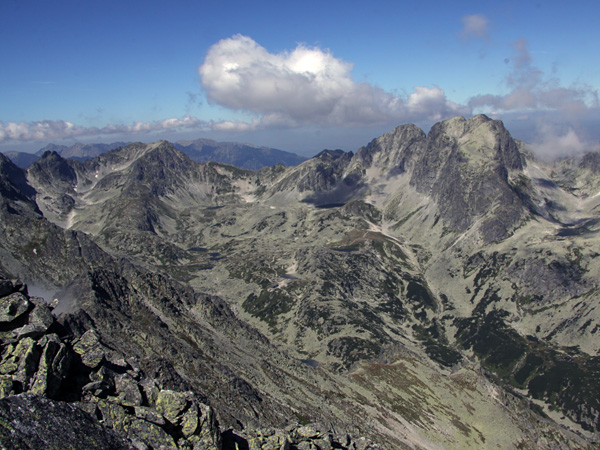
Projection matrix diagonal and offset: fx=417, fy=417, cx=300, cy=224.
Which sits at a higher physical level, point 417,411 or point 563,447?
point 417,411

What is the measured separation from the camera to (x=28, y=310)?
40.3 m

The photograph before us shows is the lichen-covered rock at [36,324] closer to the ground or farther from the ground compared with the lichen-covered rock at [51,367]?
farther from the ground

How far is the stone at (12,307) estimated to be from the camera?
3859cm

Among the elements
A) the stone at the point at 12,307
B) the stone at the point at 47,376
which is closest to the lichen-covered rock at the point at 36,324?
the stone at the point at 12,307

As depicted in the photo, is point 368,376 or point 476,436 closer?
point 476,436

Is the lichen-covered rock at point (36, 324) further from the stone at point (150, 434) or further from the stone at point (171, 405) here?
the stone at point (150, 434)

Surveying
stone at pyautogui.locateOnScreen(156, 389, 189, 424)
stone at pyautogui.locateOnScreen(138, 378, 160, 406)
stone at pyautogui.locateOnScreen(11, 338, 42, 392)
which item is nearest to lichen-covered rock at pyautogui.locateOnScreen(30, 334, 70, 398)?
stone at pyautogui.locateOnScreen(11, 338, 42, 392)

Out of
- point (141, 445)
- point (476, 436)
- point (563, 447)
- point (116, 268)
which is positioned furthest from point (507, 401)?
point (141, 445)

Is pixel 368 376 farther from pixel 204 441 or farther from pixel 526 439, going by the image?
pixel 204 441

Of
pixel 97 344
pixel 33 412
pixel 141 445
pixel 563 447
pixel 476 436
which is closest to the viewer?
pixel 33 412

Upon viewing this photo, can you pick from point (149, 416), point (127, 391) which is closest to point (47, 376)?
point (127, 391)

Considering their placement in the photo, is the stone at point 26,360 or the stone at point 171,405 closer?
the stone at point 26,360

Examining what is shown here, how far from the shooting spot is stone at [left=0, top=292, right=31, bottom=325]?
38.6 m

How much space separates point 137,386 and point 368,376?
17375cm
